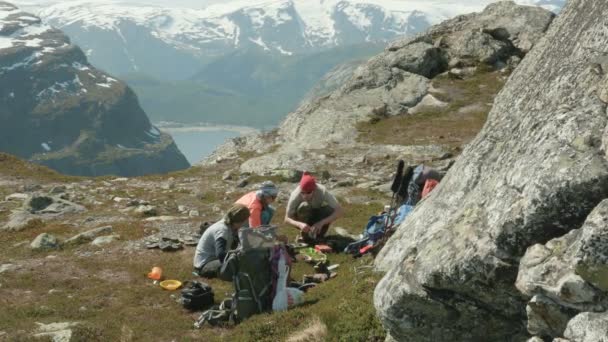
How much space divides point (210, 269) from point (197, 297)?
89.9 inches

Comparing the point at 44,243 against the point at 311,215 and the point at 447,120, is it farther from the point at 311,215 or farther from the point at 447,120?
the point at 447,120

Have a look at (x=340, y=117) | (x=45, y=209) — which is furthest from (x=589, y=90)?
(x=340, y=117)

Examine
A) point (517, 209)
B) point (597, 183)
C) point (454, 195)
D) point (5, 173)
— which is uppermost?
point (597, 183)

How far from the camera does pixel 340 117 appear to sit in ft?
173

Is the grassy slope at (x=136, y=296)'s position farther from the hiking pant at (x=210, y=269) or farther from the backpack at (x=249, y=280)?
the backpack at (x=249, y=280)

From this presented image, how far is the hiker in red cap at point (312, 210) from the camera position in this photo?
20047mm

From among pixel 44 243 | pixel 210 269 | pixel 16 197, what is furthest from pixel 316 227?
pixel 16 197

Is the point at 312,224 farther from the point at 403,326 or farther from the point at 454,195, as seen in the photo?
the point at 403,326

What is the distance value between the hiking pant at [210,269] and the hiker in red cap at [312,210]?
336cm

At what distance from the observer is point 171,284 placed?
59.7 ft

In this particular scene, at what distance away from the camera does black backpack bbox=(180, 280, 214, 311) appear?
52.2 ft

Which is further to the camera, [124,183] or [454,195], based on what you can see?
[124,183]

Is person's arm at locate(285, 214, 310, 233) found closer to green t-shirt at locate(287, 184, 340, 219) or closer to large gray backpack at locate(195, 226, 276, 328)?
green t-shirt at locate(287, 184, 340, 219)

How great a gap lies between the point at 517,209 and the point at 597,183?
1201 millimetres
